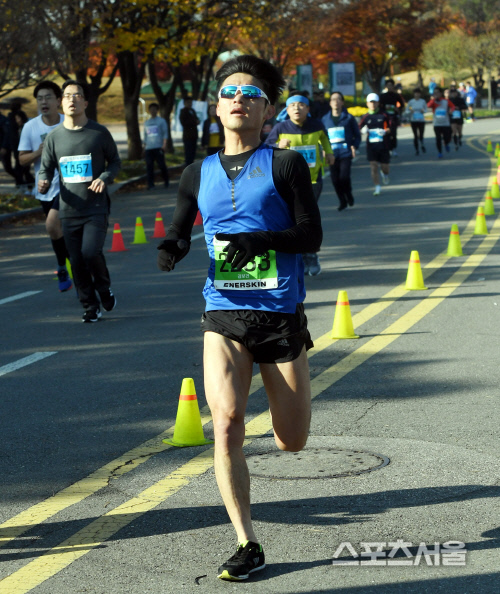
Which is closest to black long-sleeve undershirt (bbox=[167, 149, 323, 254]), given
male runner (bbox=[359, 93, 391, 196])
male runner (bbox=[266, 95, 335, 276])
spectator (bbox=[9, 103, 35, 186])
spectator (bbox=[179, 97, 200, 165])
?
male runner (bbox=[266, 95, 335, 276])

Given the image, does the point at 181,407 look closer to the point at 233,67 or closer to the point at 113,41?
the point at 233,67

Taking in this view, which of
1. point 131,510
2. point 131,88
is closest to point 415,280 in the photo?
point 131,510

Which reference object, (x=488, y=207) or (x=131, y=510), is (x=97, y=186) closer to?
(x=131, y=510)

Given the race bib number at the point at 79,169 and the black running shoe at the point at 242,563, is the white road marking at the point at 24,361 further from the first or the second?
the black running shoe at the point at 242,563

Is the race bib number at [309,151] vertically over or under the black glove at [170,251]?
under

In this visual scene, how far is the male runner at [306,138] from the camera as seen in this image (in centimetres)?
1213

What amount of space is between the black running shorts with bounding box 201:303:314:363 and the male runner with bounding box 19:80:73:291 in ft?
22.5

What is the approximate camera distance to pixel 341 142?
60.6 feet

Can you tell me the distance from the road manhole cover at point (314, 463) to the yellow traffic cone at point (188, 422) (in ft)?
1.46

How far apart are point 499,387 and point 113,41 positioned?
21.7 m

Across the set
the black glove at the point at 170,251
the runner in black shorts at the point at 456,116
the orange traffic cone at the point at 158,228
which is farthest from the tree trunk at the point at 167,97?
the black glove at the point at 170,251

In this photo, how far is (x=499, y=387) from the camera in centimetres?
694

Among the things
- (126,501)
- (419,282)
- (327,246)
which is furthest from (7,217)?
(126,501)

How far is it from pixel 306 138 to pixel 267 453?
734 cm
